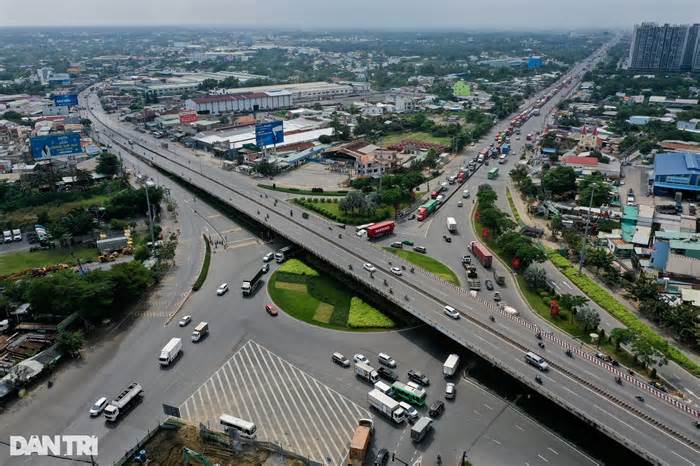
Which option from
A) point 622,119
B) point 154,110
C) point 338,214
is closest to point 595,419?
point 338,214

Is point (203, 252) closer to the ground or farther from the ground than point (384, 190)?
closer to the ground

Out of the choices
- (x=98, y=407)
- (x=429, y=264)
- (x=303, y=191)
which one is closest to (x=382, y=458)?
(x=98, y=407)

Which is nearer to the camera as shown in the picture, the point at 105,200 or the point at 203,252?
the point at 203,252

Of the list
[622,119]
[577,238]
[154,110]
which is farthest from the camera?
[154,110]

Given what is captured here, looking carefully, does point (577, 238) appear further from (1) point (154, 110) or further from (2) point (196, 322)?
(1) point (154, 110)

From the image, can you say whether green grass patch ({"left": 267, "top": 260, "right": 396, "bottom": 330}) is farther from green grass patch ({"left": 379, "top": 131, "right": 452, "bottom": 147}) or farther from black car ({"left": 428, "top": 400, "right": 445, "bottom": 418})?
green grass patch ({"left": 379, "top": 131, "right": 452, "bottom": 147})

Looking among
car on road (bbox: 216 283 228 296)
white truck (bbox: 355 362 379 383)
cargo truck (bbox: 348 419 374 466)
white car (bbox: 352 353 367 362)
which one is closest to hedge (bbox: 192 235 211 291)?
car on road (bbox: 216 283 228 296)

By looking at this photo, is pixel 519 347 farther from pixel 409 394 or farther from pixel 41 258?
pixel 41 258
